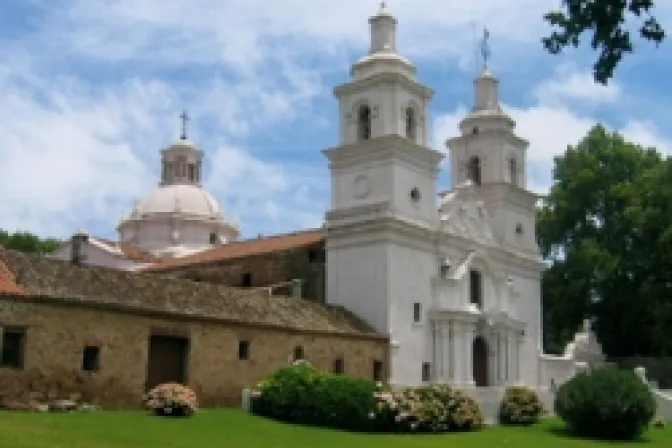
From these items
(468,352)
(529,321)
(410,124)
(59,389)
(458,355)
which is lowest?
(59,389)

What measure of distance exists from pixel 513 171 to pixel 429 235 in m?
9.84

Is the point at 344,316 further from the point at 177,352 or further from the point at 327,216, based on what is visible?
the point at 177,352

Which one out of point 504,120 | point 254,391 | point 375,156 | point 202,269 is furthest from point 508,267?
point 254,391

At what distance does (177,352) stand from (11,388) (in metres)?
5.63

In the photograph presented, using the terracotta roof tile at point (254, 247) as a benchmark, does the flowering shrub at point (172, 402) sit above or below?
below

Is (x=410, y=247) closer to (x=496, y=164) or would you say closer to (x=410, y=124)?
(x=410, y=124)

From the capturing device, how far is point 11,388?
22062 millimetres

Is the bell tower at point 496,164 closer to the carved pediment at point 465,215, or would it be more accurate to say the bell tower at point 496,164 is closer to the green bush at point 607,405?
the carved pediment at point 465,215

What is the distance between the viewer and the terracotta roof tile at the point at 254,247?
39.0m

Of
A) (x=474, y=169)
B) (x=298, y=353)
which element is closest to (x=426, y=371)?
(x=298, y=353)

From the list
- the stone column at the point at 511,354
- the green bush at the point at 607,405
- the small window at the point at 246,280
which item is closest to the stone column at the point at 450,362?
the stone column at the point at 511,354

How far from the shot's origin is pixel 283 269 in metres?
38.2

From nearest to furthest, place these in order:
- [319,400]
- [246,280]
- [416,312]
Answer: [319,400], [416,312], [246,280]

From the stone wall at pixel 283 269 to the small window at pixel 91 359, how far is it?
14.1 metres
